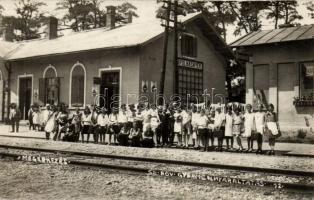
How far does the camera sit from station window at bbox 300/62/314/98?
51.2 feet

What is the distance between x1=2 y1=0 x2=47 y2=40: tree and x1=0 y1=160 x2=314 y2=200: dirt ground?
40.4 meters

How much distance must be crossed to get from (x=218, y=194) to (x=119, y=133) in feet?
26.5

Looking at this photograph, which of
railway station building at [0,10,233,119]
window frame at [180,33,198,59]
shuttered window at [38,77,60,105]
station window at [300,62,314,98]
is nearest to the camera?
station window at [300,62,314,98]

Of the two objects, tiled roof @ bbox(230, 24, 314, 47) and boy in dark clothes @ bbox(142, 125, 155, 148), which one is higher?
tiled roof @ bbox(230, 24, 314, 47)

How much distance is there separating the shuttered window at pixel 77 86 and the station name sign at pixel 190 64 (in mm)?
5150

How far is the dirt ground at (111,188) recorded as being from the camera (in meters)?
6.46

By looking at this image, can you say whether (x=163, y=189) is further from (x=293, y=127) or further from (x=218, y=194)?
(x=293, y=127)

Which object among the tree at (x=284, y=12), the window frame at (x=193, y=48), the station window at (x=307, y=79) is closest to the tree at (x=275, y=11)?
the tree at (x=284, y=12)

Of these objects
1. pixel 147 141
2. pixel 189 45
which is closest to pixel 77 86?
pixel 189 45

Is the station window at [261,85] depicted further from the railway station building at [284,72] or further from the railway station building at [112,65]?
the railway station building at [112,65]

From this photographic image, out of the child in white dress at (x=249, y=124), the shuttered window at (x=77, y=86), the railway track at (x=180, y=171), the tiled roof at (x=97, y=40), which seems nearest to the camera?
the railway track at (x=180, y=171)

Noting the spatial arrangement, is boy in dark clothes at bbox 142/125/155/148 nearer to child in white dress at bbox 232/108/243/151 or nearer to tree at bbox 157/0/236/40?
child in white dress at bbox 232/108/243/151

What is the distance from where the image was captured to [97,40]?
73.7ft

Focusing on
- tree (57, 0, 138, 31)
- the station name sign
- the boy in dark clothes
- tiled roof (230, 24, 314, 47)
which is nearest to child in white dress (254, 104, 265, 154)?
the boy in dark clothes
